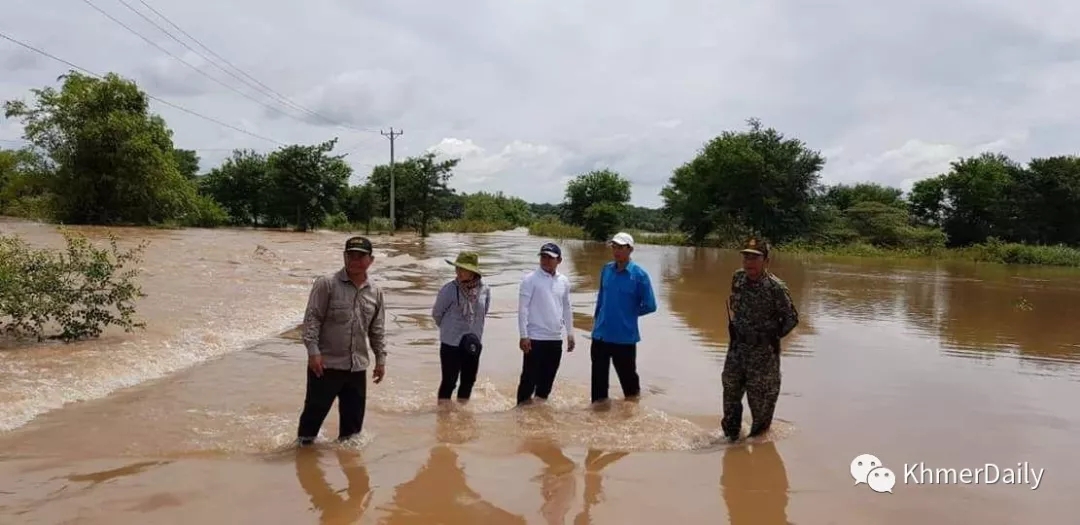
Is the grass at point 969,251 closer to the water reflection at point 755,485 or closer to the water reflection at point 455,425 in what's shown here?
the water reflection at point 755,485

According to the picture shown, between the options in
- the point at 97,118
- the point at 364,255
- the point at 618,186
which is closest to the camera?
the point at 364,255

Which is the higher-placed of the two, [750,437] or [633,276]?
[633,276]

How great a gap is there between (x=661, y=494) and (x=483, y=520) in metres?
1.18

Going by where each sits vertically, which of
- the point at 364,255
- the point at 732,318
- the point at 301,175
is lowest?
the point at 732,318

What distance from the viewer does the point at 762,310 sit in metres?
5.29

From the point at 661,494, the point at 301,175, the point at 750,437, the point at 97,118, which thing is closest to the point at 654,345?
the point at 750,437

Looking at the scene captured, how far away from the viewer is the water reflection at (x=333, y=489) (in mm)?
3865

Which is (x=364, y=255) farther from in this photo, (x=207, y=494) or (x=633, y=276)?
(x=633, y=276)

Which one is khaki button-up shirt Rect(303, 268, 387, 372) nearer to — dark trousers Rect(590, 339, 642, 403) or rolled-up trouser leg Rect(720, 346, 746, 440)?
dark trousers Rect(590, 339, 642, 403)

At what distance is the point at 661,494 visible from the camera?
4.38m

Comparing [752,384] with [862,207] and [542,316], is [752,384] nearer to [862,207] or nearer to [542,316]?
[542,316]

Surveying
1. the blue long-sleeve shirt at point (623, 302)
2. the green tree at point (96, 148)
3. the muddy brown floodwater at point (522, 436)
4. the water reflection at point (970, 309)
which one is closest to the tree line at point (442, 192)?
the green tree at point (96, 148)

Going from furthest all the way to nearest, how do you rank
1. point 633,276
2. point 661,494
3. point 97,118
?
point 97,118 < point 633,276 < point 661,494

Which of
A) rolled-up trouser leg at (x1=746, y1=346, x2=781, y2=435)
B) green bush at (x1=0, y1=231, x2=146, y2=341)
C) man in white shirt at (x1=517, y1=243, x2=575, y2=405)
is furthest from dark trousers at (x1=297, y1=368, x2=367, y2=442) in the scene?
green bush at (x1=0, y1=231, x2=146, y2=341)
